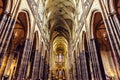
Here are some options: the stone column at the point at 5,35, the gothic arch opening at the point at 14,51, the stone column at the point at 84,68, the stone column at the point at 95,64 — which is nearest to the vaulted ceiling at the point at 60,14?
the gothic arch opening at the point at 14,51

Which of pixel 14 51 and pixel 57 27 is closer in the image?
pixel 14 51

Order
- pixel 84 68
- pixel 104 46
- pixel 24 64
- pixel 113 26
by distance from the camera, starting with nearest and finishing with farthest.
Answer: pixel 113 26 → pixel 24 64 → pixel 84 68 → pixel 104 46

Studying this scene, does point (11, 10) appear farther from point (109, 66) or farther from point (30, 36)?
point (109, 66)

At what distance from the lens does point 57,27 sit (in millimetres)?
24609

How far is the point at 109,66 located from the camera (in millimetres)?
12750

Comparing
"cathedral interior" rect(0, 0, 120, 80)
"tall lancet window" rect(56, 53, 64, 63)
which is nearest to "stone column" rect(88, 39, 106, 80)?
"cathedral interior" rect(0, 0, 120, 80)

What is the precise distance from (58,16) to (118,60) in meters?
16.8

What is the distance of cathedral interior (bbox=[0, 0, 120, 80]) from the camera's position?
22.8ft

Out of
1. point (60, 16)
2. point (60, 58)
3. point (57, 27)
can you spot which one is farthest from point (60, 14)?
point (60, 58)

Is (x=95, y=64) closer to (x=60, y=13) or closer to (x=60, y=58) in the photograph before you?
(x=60, y=13)

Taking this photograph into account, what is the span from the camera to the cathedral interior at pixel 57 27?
6.94 m

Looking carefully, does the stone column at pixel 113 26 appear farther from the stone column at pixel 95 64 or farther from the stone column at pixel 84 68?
the stone column at pixel 84 68

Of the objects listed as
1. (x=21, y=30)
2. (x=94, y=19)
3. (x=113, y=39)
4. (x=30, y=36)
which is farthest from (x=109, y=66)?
(x=21, y=30)

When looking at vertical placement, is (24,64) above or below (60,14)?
below
